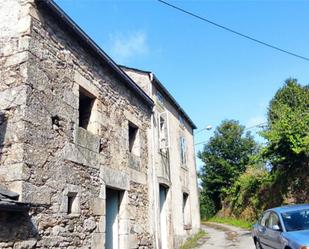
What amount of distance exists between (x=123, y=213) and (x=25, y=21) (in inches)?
221

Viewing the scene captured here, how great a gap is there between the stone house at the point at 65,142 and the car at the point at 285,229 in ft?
12.1

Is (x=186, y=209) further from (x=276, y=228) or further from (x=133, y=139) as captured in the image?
(x=276, y=228)

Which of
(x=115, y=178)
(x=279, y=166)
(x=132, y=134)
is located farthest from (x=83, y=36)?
(x=279, y=166)

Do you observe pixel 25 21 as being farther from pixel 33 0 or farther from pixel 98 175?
pixel 98 175

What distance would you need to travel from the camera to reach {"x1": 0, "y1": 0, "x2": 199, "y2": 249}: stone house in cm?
602

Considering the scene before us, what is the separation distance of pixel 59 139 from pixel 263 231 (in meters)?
5.14

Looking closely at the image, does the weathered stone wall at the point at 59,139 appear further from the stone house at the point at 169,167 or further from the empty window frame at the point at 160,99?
the empty window frame at the point at 160,99

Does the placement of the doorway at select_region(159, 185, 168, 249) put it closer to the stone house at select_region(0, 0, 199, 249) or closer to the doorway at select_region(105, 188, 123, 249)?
the stone house at select_region(0, 0, 199, 249)

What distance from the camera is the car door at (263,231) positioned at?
7962 mm

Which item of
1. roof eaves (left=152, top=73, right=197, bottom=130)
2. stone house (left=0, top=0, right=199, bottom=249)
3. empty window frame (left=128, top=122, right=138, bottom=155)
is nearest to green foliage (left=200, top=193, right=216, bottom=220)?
roof eaves (left=152, top=73, right=197, bottom=130)

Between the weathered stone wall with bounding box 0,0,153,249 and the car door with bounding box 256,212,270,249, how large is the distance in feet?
11.4

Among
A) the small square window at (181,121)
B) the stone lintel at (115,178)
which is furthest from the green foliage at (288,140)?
the stone lintel at (115,178)

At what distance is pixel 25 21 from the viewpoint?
6664 mm

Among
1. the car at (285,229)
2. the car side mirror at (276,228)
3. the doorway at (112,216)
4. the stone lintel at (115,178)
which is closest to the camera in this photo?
the car at (285,229)
